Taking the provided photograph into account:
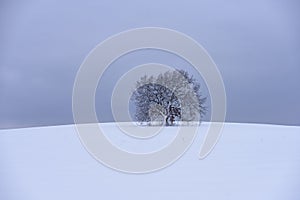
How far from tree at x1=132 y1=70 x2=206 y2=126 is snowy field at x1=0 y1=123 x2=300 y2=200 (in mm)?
999

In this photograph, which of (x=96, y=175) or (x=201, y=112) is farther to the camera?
(x=201, y=112)

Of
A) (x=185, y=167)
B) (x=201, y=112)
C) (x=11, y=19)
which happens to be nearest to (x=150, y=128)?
(x=201, y=112)

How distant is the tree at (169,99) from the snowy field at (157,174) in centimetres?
100

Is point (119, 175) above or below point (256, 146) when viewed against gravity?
below

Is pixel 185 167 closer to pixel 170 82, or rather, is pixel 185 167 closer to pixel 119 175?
pixel 119 175

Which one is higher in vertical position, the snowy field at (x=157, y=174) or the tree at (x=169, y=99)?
the tree at (x=169, y=99)

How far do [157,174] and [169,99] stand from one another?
2433 millimetres

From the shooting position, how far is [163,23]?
3.60 metres

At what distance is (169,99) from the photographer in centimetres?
493

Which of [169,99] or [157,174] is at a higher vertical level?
[169,99]

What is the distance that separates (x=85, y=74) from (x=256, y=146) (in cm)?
191

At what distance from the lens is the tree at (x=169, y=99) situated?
14.7 ft

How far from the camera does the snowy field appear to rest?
86.1 inches

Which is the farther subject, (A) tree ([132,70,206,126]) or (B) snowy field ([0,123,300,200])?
(A) tree ([132,70,206,126])
